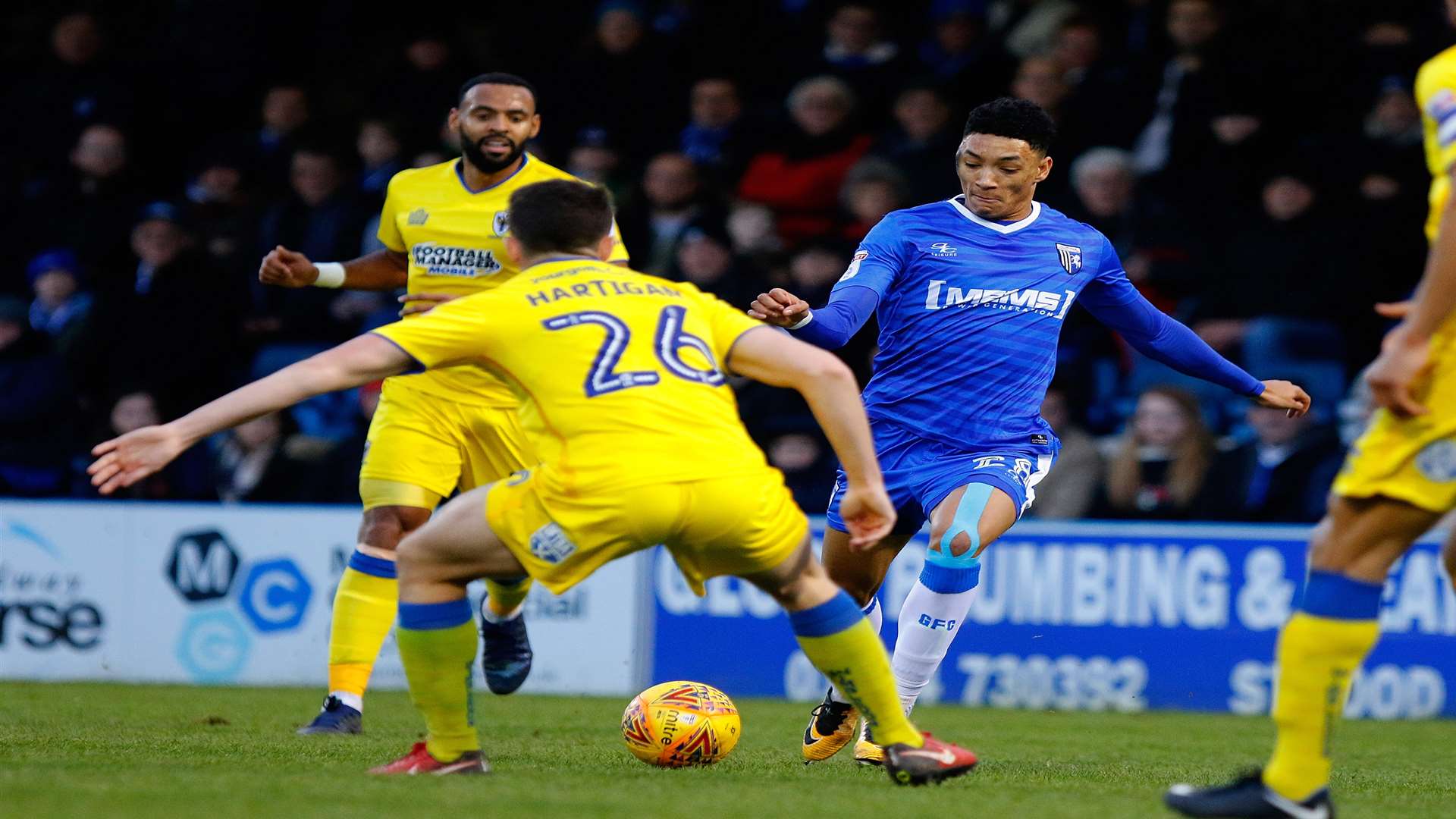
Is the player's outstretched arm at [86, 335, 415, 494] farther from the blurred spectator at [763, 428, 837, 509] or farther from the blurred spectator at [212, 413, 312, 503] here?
the blurred spectator at [212, 413, 312, 503]

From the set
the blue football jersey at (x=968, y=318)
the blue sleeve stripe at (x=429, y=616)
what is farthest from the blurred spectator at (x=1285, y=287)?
the blue sleeve stripe at (x=429, y=616)

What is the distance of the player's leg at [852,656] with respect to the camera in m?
5.54

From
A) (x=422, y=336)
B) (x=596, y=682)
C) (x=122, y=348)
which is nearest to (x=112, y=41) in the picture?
(x=122, y=348)

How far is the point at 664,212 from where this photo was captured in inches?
515

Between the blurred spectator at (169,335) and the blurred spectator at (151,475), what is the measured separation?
261 millimetres

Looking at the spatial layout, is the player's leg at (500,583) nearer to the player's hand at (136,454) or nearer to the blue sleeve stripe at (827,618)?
the blue sleeve stripe at (827,618)

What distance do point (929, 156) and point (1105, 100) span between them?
128 cm

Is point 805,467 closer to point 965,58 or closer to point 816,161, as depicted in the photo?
point 816,161

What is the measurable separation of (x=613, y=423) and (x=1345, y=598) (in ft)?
6.45

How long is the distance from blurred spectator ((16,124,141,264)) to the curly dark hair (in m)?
9.40

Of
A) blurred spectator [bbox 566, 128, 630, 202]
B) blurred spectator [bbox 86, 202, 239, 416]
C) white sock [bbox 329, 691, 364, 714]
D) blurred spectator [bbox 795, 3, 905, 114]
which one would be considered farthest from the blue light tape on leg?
blurred spectator [bbox 86, 202, 239, 416]

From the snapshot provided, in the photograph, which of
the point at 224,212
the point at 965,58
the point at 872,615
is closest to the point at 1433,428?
the point at 872,615

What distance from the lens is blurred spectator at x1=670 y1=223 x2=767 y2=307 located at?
40.5 ft

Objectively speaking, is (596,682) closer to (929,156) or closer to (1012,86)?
(929,156)
